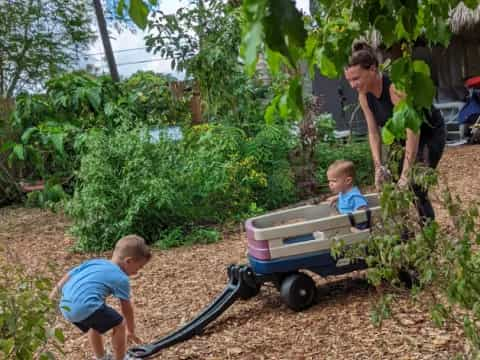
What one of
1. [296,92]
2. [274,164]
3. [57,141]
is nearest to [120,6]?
[296,92]

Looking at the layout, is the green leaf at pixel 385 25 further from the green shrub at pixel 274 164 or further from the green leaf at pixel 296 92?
the green shrub at pixel 274 164

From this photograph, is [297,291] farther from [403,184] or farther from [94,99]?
[94,99]

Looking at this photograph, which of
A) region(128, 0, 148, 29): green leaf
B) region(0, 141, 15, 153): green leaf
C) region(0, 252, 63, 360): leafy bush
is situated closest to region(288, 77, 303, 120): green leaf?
region(128, 0, 148, 29): green leaf

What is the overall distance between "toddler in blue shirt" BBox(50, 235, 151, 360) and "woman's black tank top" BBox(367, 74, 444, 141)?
156cm

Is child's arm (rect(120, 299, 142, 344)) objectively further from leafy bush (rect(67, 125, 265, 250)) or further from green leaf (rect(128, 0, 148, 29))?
leafy bush (rect(67, 125, 265, 250))

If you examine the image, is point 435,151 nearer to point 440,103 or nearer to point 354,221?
point 354,221

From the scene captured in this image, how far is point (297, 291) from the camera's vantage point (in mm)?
3535

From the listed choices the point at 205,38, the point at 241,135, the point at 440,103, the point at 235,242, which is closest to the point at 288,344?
the point at 235,242

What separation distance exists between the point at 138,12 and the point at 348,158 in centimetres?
691

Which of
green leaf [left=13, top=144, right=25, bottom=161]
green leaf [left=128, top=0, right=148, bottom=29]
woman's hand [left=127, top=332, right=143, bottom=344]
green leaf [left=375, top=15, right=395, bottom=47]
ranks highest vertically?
green leaf [left=128, top=0, right=148, bottom=29]

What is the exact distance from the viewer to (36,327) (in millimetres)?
1874

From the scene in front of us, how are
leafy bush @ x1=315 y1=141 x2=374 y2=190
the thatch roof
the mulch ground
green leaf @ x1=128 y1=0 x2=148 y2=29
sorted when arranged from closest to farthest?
green leaf @ x1=128 y1=0 x2=148 y2=29 < the mulch ground < leafy bush @ x1=315 y1=141 x2=374 y2=190 < the thatch roof

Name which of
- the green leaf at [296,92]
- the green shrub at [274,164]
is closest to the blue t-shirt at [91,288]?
the green leaf at [296,92]

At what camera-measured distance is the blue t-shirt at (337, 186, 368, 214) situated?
3684 mm
